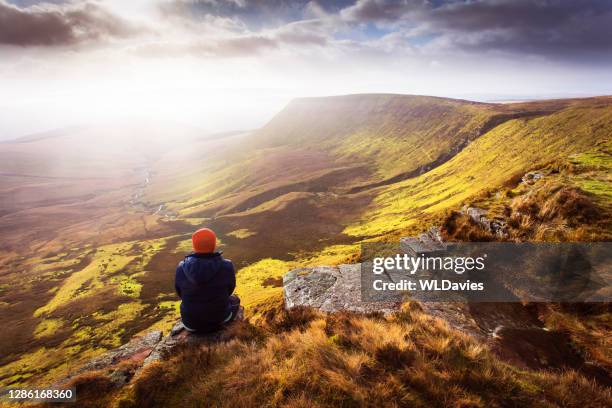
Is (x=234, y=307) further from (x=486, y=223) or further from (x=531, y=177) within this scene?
(x=531, y=177)

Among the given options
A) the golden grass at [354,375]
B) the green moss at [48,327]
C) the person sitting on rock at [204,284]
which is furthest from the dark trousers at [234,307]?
the green moss at [48,327]

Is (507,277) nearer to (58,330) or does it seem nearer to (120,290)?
(58,330)

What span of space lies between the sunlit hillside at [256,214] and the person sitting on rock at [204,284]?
125 inches

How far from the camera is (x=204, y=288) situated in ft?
27.2

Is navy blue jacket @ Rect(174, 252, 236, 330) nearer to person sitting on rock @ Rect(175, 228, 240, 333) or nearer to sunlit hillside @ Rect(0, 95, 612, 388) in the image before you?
person sitting on rock @ Rect(175, 228, 240, 333)

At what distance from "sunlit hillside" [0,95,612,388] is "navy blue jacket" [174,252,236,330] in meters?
3.21

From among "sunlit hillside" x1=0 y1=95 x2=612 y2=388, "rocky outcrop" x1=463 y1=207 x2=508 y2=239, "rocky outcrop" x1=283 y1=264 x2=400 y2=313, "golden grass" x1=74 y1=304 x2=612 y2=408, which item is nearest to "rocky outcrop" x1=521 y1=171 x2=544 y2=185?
"sunlit hillside" x1=0 y1=95 x2=612 y2=388

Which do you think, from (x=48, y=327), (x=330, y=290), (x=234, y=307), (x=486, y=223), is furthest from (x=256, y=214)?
(x=234, y=307)

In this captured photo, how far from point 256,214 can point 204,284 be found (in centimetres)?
9515

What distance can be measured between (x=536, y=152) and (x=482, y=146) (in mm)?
28945

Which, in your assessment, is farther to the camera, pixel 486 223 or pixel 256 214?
pixel 256 214

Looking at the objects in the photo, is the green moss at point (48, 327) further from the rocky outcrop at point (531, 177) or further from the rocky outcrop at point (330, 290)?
the rocky outcrop at point (531, 177)

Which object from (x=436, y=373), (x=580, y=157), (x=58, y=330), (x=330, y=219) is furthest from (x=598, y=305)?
(x=330, y=219)

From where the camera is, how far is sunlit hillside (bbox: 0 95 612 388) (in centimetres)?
4200
